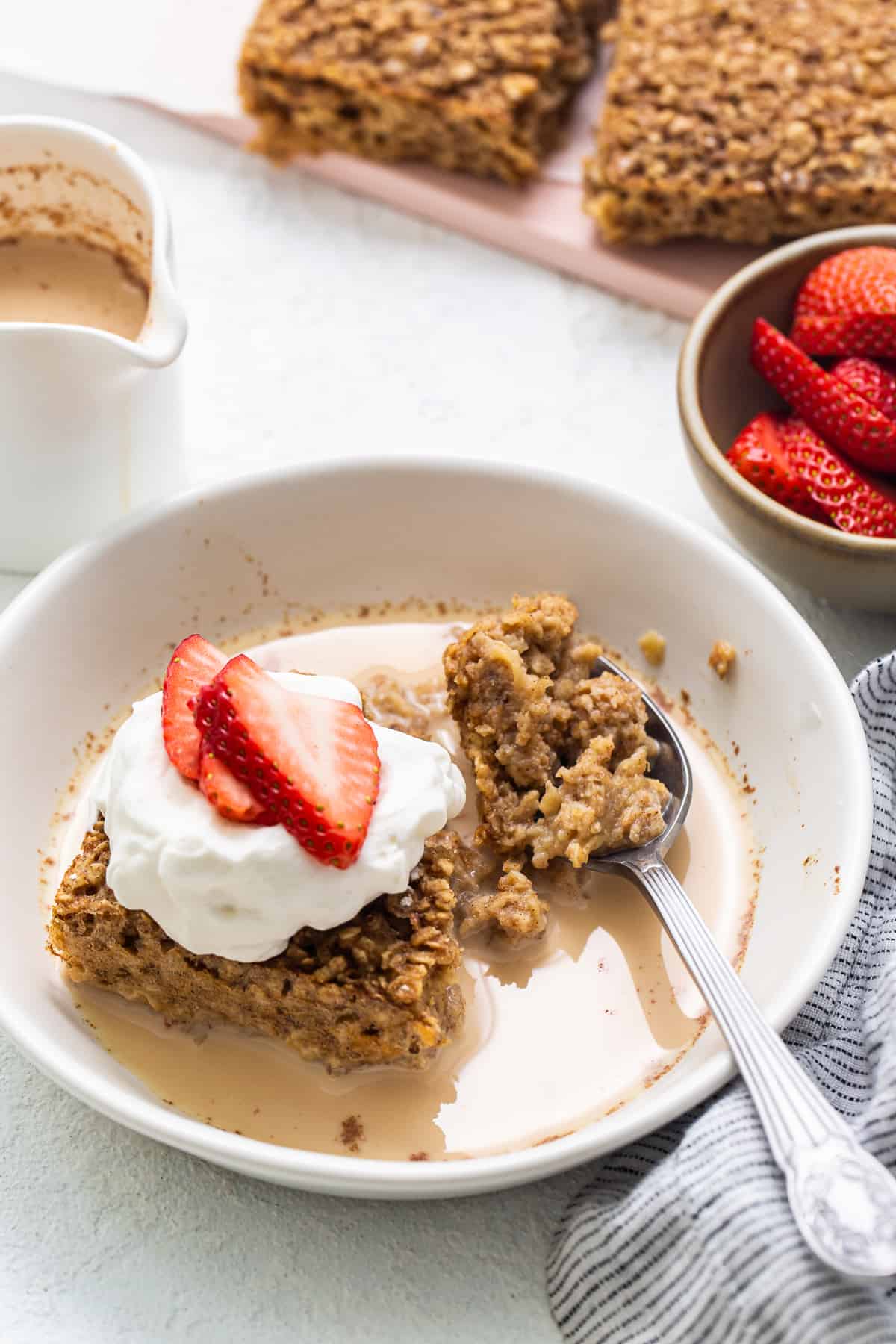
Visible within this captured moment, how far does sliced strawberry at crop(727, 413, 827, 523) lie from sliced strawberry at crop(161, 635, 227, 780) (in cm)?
92

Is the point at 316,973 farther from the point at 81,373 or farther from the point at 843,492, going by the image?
the point at 843,492

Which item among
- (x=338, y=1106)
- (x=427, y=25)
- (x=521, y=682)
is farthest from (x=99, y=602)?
(x=427, y=25)

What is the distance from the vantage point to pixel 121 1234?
5.87 feet

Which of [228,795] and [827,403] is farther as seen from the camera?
[827,403]

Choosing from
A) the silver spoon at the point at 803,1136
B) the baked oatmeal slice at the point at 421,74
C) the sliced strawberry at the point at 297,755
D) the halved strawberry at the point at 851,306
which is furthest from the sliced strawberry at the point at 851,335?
the sliced strawberry at the point at 297,755

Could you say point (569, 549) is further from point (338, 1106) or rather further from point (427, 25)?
point (427, 25)

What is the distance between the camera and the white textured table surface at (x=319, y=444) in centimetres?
174

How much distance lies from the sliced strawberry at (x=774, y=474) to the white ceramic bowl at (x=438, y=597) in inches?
7.2

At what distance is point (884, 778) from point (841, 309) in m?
0.79

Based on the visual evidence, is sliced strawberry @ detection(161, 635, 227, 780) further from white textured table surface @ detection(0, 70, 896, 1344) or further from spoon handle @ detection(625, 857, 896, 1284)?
spoon handle @ detection(625, 857, 896, 1284)

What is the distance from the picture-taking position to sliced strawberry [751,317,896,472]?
2.23 m

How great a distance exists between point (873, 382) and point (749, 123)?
0.71 meters

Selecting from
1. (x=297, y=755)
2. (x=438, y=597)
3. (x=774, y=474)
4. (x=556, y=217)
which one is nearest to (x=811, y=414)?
(x=774, y=474)

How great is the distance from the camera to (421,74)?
9.16 feet
